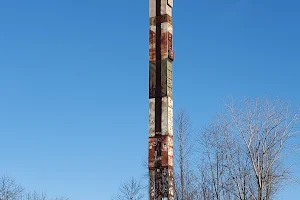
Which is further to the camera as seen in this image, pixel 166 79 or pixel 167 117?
pixel 166 79

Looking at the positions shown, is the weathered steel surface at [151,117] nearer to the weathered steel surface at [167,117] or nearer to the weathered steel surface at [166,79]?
the weathered steel surface at [167,117]

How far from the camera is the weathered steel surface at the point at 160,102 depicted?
1872 cm

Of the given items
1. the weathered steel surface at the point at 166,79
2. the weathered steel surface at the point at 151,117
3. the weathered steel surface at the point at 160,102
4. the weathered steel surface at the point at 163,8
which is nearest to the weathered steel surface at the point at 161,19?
the weathered steel surface at the point at 160,102

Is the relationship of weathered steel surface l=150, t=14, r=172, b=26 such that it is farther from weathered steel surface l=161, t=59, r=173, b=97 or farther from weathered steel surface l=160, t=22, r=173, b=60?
weathered steel surface l=161, t=59, r=173, b=97

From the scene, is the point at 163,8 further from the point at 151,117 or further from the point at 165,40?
the point at 151,117

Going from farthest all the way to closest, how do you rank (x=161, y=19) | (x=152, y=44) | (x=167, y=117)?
(x=161, y=19)
(x=152, y=44)
(x=167, y=117)

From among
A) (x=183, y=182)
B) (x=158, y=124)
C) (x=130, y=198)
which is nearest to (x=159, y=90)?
(x=158, y=124)

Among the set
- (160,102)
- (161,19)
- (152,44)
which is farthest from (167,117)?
(161,19)

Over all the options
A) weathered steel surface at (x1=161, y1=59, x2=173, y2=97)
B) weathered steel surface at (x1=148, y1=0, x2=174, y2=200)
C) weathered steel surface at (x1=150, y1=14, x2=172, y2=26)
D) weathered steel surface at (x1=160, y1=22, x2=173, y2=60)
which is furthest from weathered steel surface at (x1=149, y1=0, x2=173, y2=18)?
weathered steel surface at (x1=161, y1=59, x2=173, y2=97)

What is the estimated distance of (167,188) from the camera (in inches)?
726

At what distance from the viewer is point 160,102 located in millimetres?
19203

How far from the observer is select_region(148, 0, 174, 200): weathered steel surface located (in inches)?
737

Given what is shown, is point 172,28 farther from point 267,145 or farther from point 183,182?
point 183,182

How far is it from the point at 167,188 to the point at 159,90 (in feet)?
9.73
